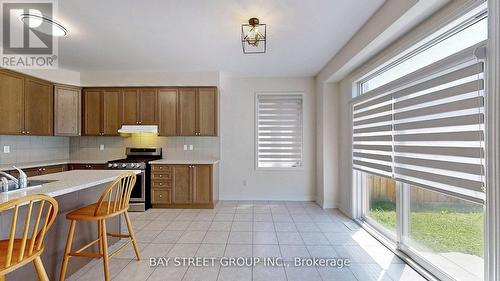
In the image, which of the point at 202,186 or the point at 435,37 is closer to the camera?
the point at 435,37

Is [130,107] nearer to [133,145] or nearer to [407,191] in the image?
[133,145]

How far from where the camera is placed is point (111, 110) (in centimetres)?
472

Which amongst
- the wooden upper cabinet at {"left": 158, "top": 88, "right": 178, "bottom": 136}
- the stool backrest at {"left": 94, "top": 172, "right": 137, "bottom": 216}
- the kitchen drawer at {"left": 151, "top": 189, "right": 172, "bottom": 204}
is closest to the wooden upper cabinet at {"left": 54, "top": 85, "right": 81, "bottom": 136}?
the wooden upper cabinet at {"left": 158, "top": 88, "right": 178, "bottom": 136}

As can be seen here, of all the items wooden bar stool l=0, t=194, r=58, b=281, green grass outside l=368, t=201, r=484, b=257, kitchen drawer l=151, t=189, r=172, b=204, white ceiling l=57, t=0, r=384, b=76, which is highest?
white ceiling l=57, t=0, r=384, b=76

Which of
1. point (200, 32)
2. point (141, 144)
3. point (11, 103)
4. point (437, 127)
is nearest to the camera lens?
point (437, 127)

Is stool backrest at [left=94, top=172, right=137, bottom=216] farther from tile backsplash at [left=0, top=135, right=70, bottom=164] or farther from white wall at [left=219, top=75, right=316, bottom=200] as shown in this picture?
tile backsplash at [left=0, top=135, right=70, bottom=164]

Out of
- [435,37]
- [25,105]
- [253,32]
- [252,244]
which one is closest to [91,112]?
[25,105]

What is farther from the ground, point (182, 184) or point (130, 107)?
point (130, 107)

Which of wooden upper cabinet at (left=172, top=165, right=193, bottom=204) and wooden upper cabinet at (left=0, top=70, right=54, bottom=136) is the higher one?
wooden upper cabinet at (left=0, top=70, right=54, bottom=136)

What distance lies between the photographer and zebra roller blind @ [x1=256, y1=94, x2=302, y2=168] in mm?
5062

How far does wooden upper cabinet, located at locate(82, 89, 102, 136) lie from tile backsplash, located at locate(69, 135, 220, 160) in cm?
31

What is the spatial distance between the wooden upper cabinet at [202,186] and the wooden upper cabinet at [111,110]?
1.85 metres

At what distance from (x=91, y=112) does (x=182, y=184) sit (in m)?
2.36

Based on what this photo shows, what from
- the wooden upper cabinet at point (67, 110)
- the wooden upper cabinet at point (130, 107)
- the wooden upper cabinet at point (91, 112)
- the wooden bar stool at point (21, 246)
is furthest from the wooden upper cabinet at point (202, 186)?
the wooden bar stool at point (21, 246)
